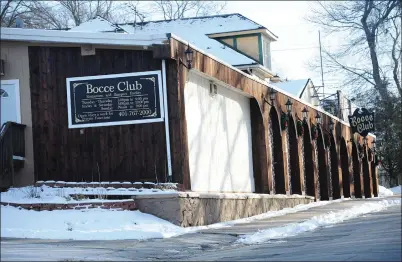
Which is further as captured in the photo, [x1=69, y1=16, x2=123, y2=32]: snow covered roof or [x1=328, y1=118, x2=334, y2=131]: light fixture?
[x1=69, y1=16, x2=123, y2=32]: snow covered roof

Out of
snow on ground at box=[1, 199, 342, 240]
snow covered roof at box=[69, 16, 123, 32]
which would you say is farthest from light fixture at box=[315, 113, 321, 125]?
snow on ground at box=[1, 199, 342, 240]

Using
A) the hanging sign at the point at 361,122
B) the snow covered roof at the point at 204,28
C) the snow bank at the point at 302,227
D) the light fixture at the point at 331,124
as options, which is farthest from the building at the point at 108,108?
the snow covered roof at the point at 204,28

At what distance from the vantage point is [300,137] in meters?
28.8

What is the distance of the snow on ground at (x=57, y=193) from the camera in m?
16.1

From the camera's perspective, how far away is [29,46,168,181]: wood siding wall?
18078mm

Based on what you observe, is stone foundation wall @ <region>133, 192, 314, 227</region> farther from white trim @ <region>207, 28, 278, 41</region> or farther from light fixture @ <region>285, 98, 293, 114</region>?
white trim @ <region>207, 28, 278, 41</region>

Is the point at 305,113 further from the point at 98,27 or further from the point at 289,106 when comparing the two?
the point at 98,27

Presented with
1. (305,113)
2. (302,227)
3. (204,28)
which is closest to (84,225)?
(302,227)

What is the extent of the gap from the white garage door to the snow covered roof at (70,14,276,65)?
60.2 ft

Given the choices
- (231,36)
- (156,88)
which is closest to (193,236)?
(156,88)

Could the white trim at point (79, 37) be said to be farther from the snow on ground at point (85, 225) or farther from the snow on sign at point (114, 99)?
the snow on ground at point (85, 225)

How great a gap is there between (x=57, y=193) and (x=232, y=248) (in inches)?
192

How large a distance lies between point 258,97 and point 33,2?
2569 centimetres

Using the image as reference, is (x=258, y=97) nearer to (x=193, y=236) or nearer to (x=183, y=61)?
(x=183, y=61)
